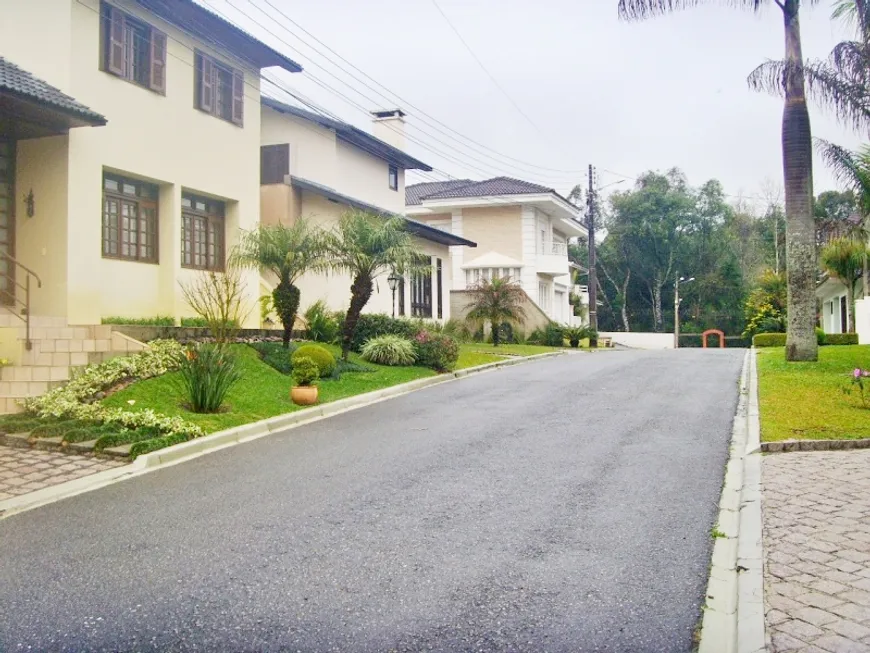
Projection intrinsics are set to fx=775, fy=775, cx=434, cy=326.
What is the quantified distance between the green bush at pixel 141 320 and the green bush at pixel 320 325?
14.2 ft

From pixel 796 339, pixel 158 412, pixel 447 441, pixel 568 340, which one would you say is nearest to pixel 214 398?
pixel 158 412

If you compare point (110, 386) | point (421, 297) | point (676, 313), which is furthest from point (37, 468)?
point (676, 313)

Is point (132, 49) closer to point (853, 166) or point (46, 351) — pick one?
point (46, 351)

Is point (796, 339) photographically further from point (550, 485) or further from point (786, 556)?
point (786, 556)

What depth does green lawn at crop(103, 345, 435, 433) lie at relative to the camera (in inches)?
464

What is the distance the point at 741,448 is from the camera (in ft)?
32.0

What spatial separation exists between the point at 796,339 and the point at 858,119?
5371mm

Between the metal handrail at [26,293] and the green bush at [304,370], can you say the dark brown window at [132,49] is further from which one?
the green bush at [304,370]

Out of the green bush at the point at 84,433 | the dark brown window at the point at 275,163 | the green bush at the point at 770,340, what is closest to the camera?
the green bush at the point at 84,433

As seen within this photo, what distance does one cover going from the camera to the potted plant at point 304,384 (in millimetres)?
13562

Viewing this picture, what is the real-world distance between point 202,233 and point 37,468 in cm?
1079

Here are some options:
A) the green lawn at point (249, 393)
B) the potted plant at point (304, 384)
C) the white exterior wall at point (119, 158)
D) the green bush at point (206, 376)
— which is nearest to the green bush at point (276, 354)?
the green lawn at point (249, 393)

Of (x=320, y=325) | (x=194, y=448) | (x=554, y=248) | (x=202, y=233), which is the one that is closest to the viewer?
(x=194, y=448)

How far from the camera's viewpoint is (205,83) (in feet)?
60.9
